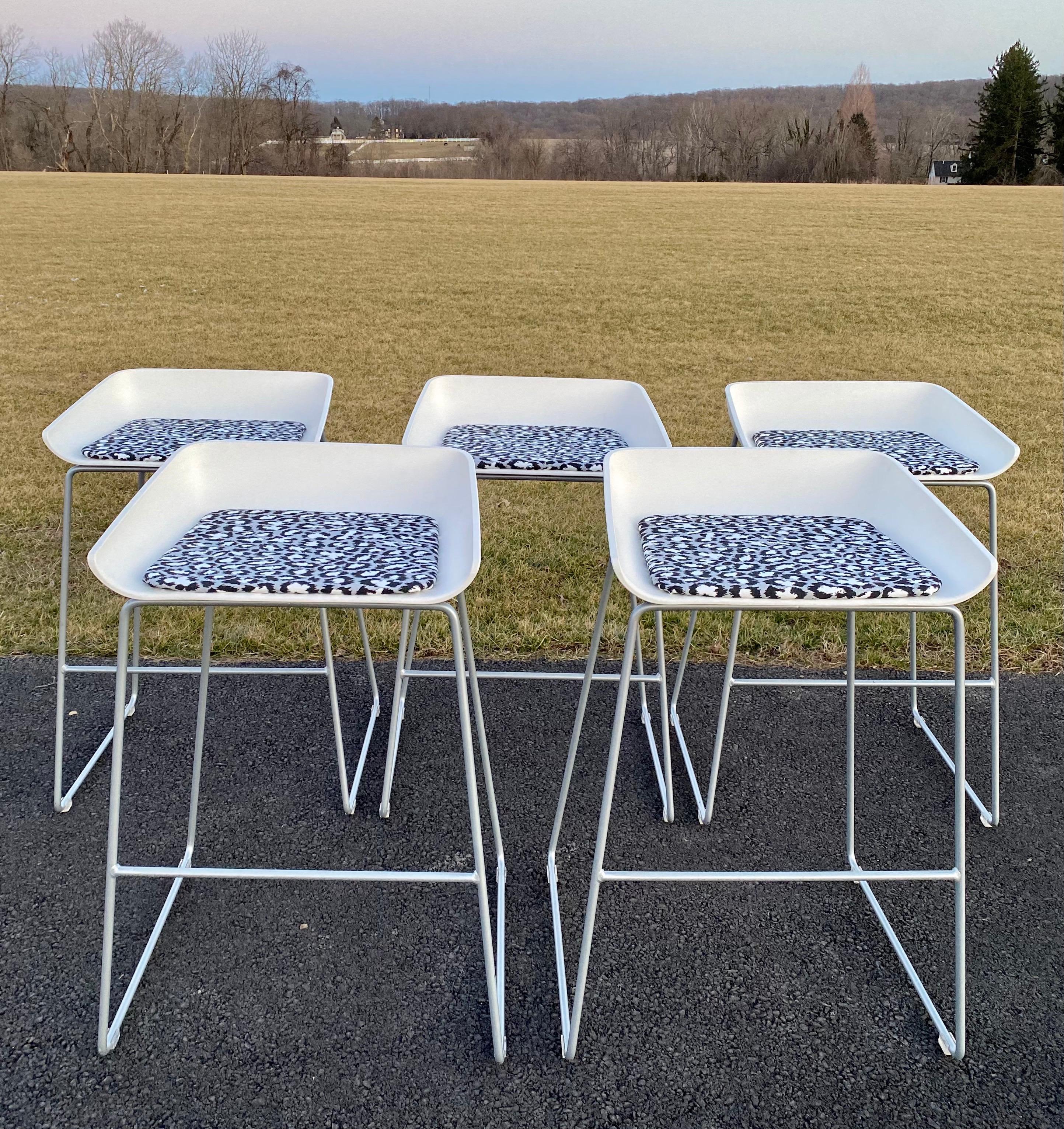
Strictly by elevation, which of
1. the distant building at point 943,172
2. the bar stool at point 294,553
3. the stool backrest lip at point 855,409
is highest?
the distant building at point 943,172

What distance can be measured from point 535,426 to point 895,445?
1001 mm

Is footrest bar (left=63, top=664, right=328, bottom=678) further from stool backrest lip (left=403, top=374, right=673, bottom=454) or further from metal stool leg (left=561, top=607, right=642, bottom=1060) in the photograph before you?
metal stool leg (left=561, top=607, right=642, bottom=1060)

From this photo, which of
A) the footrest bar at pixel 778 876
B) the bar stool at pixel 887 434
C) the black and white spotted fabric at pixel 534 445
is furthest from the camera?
the bar stool at pixel 887 434

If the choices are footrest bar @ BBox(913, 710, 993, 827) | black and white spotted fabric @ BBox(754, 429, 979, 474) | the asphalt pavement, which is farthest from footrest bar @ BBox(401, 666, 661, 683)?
footrest bar @ BBox(913, 710, 993, 827)

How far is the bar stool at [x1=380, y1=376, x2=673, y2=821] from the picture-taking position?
8.41 feet

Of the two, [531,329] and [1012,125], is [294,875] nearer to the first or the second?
[531,329]

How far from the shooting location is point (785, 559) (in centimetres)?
179

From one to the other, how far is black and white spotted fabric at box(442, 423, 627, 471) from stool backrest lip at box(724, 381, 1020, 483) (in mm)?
406

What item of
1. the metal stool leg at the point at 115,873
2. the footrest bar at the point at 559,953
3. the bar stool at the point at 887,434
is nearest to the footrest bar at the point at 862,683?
the bar stool at the point at 887,434

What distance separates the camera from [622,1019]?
6.52 ft

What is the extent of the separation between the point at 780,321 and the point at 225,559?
10.6 metres

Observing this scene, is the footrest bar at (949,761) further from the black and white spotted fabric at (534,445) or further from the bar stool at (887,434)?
the black and white spotted fabric at (534,445)

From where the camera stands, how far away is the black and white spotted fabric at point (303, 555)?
5.31ft

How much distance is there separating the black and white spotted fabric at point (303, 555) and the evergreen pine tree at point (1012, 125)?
56.0 meters
